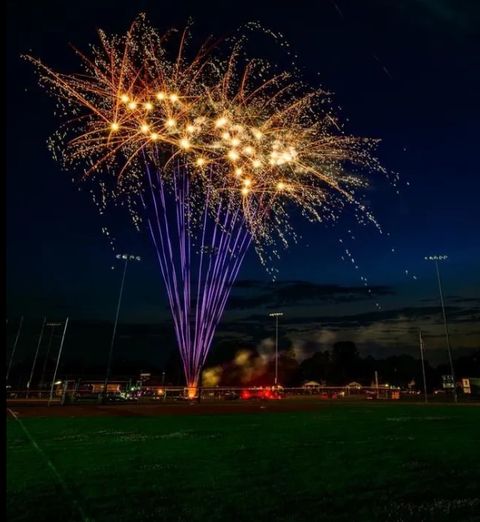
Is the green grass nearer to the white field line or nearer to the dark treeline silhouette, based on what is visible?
the white field line

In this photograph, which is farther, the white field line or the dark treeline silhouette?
the dark treeline silhouette

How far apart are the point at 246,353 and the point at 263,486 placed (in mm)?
96234

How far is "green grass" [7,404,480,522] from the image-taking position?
658 centimetres

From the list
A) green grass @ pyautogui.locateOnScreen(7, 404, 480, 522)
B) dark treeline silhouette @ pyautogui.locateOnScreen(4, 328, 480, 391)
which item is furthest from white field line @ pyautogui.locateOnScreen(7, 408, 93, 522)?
dark treeline silhouette @ pyautogui.locateOnScreen(4, 328, 480, 391)

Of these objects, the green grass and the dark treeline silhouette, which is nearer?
the green grass


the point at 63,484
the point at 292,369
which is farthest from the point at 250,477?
the point at 292,369

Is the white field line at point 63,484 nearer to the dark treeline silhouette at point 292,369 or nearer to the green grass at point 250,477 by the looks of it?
the green grass at point 250,477

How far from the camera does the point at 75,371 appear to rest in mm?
142875

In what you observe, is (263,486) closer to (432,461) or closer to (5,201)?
(432,461)

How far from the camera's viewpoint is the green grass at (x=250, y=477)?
6582 mm

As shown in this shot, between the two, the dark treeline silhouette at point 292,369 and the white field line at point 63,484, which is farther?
the dark treeline silhouette at point 292,369

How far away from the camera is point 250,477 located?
8.66 m

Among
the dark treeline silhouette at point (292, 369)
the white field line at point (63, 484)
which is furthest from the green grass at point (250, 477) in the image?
the dark treeline silhouette at point (292, 369)

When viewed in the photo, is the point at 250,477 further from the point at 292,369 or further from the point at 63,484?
the point at 292,369
